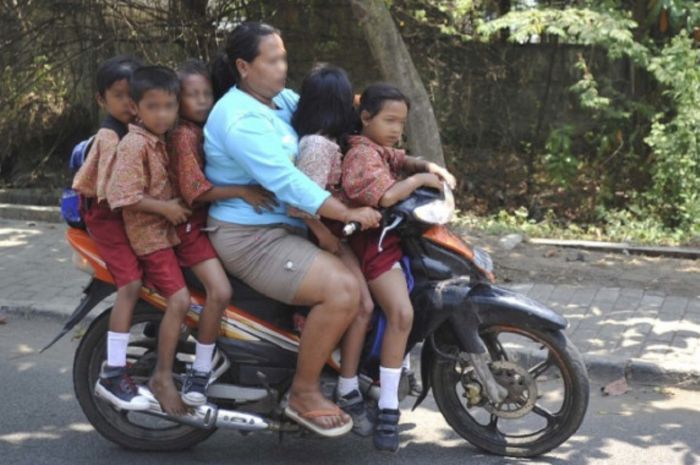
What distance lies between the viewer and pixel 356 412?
13.6 feet

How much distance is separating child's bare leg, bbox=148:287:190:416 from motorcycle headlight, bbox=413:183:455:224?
1086 millimetres

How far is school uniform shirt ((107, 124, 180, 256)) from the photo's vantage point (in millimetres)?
3969

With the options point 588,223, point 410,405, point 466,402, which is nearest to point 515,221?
point 588,223

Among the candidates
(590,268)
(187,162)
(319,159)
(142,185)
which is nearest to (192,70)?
(187,162)

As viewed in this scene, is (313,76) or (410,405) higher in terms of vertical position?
(313,76)

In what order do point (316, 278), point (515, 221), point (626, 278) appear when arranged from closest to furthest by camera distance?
point (316, 278) < point (626, 278) < point (515, 221)

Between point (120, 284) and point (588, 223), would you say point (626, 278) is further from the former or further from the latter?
point (120, 284)

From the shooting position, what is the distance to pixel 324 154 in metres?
3.94

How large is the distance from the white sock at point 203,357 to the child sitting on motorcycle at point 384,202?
758 millimetres

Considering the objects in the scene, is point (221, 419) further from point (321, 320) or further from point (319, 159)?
point (319, 159)

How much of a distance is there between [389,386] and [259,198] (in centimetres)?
Answer: 100

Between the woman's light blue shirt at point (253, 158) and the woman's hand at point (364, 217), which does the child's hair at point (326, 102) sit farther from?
the woman's hand at point (364, 217)

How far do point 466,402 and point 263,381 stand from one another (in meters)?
0.95

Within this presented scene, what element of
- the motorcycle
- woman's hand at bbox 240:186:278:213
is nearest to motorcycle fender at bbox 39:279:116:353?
the motorcycle
